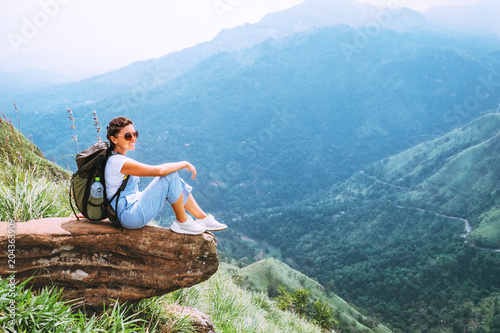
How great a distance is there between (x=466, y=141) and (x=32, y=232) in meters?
163

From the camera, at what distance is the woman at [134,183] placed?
384cm

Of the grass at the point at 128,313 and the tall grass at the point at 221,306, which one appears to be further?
the tall grass at the point at 221,306

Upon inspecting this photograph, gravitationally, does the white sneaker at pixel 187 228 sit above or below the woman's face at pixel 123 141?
below

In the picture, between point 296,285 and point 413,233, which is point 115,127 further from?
point 413,233

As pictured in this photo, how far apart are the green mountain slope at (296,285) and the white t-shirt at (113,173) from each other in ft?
158

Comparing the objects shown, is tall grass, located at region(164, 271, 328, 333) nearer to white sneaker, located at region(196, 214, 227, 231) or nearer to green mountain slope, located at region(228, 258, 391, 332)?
white sneaker, located at region(196, 214, 227, 231)

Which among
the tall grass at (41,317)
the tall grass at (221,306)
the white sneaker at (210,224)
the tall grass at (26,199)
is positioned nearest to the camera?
the tall grass at (41,317)

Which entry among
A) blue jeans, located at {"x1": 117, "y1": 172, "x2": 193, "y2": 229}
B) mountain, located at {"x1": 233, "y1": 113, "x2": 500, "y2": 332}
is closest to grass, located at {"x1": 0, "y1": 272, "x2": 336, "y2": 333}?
blue jeans, located at {"x1": 117, "y1": 172, "x2": 193, "y2": 229}

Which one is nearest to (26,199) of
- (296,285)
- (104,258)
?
(104,258)

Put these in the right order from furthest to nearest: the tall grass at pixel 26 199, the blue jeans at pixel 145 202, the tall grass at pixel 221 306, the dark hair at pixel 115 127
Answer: the tall grass at pixel 221 306 → the tall grass at pixel 26 199 → the blue jeans at pixel 145 202 → the dark hair at pixel 115 127

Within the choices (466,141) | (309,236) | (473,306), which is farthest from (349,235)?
(466,141)

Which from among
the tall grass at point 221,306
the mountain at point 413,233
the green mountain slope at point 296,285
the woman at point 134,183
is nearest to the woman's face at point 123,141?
the woman at point 134,183

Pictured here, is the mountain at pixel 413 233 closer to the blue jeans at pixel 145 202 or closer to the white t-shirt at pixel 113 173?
the blue jeans at pixel 145 202

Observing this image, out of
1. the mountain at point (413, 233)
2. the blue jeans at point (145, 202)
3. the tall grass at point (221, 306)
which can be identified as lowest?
the mountain at point (413, 233)
